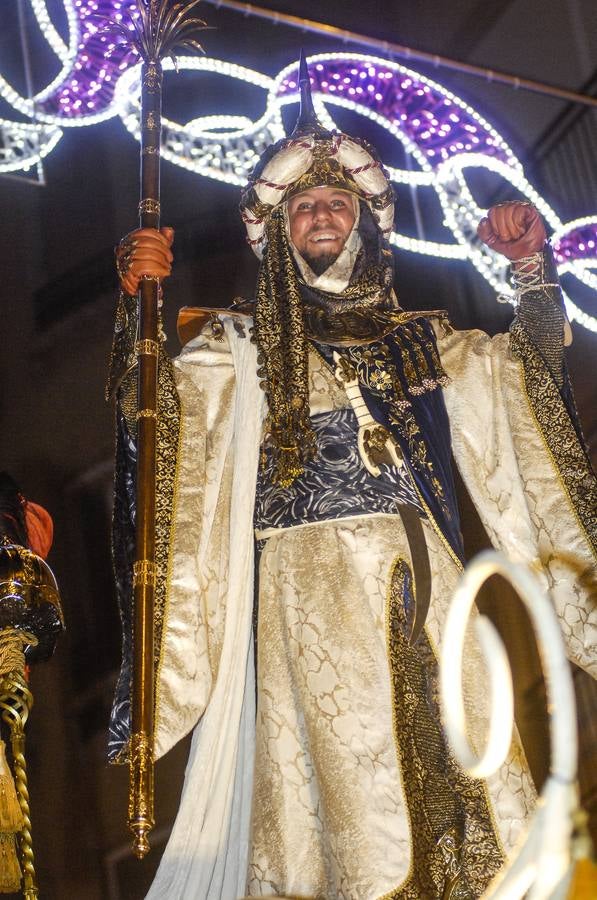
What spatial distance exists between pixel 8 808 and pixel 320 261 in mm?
1542

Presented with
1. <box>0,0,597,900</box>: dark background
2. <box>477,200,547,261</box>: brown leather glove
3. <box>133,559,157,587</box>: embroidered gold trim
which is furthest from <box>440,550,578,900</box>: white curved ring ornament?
<box>0,0,597,900</box>: dark background

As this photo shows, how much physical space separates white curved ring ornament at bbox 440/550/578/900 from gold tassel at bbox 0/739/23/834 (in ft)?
5.38

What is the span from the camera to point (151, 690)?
2.52 metres

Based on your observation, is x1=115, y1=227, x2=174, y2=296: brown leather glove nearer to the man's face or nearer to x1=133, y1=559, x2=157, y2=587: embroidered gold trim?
the man's face

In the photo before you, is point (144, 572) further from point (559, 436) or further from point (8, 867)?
point (559, 436)

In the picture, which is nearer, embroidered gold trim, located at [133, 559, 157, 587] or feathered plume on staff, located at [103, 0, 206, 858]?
feathered plume on staff, located at [103, 0, 206, 858]

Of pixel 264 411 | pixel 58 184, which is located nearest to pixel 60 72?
pixel 58 184

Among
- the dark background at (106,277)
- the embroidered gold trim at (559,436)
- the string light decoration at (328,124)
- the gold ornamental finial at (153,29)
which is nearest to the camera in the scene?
the embroidered gold trim at (559,436)

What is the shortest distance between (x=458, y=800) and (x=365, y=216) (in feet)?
5.10

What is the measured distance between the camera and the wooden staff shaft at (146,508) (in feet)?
7.83

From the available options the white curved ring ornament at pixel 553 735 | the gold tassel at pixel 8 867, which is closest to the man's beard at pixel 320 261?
the gold tassel at pixel 8 867

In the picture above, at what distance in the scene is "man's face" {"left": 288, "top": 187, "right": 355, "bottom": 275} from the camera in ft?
10.2

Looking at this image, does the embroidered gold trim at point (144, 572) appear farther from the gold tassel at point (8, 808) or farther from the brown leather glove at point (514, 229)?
the brown leather glove at point (514, 229)

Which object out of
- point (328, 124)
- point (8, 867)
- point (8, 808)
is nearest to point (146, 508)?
point (8, 808)
